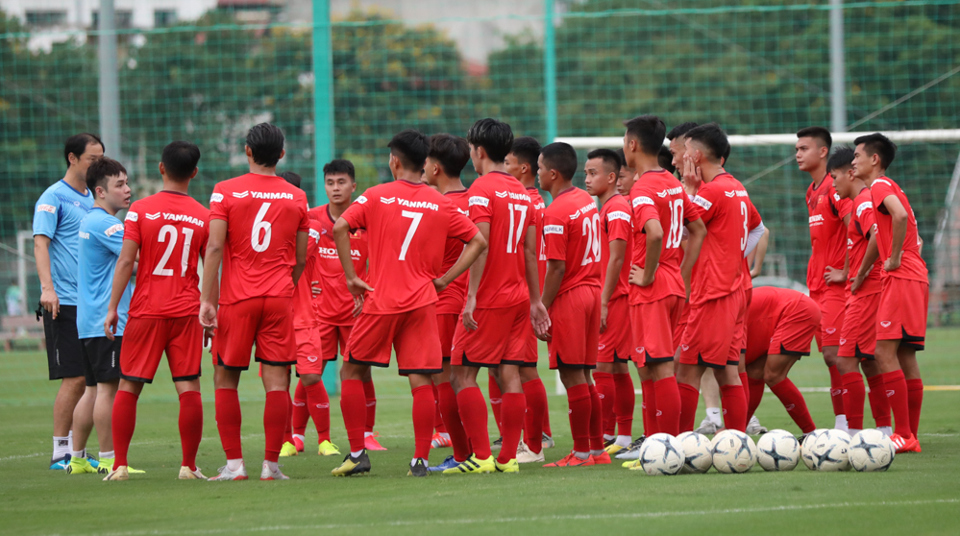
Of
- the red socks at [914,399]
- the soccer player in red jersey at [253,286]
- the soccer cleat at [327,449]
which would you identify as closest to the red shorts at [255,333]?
the soccer player in red jersey at [253,286]

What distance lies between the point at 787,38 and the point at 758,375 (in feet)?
90.0

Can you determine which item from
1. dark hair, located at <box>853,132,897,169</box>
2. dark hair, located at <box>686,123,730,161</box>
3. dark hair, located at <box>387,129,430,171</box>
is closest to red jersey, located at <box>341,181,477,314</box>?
dark hair, located at <box>387,129,430,171</box>

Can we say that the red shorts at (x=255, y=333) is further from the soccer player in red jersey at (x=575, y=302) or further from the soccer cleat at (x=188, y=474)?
the soccer player in red jersey at (x=575, y=302)

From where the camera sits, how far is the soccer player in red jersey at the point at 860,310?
7.93m

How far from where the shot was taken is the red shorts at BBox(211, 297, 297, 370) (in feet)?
21.2

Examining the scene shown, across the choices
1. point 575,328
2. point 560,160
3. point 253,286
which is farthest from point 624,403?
point 253,286

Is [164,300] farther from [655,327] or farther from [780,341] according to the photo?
[780,341]

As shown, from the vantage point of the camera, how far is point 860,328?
7984 millimetres

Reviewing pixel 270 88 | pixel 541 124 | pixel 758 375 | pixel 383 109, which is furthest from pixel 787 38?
pixel 758 375

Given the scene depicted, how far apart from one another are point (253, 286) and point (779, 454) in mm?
3398

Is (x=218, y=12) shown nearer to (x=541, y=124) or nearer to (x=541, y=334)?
(x=541, y=124)

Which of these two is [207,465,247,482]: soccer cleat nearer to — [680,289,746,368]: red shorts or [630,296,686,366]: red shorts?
[630,296,686,366]: red shorts

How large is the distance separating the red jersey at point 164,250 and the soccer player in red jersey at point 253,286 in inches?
10.3

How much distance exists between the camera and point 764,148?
2947cm
